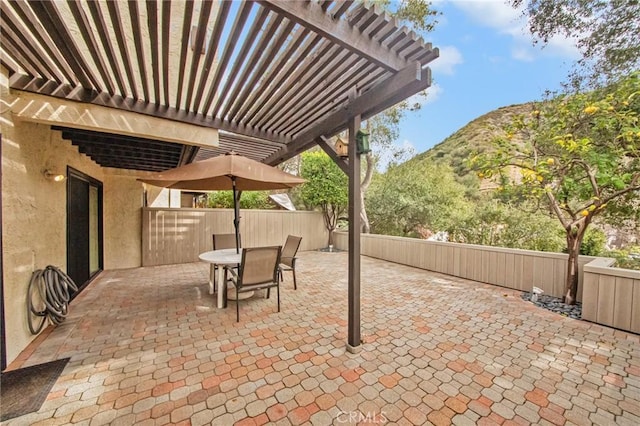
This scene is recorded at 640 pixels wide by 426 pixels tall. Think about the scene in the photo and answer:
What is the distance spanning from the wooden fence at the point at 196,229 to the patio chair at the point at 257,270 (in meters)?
4.65

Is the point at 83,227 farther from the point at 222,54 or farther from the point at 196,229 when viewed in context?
the point at 222,54

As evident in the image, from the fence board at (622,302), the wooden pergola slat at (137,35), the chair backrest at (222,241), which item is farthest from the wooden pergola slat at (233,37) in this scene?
the fence board at (622,302)

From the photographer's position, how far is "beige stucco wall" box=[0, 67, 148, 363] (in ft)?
7.99

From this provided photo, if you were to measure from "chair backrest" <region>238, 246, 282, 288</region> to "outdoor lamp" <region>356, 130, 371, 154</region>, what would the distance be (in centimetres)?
188

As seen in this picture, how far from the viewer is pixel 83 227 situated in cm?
484

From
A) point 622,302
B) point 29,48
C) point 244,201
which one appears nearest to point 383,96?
point 29,48

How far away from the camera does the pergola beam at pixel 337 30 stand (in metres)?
1.66

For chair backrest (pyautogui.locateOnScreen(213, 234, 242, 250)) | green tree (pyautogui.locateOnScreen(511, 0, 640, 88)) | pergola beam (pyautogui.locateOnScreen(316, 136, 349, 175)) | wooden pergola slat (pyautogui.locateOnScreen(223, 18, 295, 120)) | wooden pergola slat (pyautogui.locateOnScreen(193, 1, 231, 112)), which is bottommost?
chair backrest (pyautogui.locateOnScreen(213, 234, 242, 250))

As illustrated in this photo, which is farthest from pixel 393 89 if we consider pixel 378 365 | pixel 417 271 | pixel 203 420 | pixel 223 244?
pixel 417 271

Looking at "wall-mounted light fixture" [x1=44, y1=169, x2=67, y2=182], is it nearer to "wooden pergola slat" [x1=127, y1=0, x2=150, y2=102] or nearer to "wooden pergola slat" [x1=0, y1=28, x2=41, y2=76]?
"wooden pergola slat" [x1=0, y1=28, x2=41, y2=76]

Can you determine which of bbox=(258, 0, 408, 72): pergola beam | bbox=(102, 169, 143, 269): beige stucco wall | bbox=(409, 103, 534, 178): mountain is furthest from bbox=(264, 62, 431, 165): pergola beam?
bbox=(409, 103, 534, 178): mountain

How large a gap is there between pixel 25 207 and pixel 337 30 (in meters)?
3.77

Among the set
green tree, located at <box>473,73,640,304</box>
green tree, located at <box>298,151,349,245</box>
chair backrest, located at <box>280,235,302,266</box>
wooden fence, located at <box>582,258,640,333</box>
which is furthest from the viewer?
green tree, located at <box>298,151,349,245</box>

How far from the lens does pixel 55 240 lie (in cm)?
352
